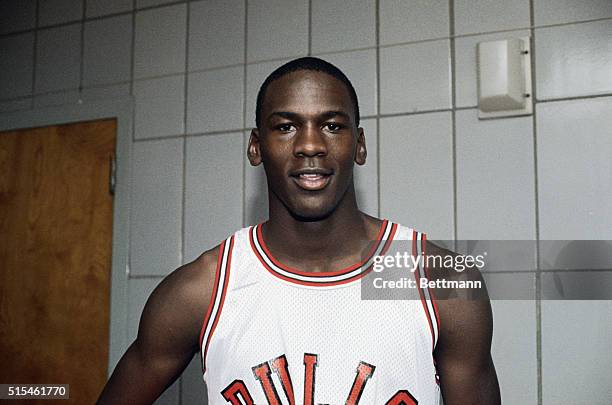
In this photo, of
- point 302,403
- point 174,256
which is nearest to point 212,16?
point 174,256

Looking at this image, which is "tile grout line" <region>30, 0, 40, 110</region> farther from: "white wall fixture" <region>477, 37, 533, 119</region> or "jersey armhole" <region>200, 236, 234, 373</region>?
"white wall fixture" <region>477, 37, 533, 119</region>

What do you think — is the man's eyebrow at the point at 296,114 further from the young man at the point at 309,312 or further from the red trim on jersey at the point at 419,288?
the red trim on jersey at the point at 419,288

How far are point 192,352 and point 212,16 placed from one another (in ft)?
2.99

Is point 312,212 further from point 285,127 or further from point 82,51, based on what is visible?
point 82,51

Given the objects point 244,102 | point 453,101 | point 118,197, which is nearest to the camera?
point 453,101

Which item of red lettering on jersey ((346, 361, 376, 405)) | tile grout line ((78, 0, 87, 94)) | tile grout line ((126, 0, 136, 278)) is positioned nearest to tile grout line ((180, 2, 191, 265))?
tile grout line ((126, 0, 136, 278))

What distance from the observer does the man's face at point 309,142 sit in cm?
126

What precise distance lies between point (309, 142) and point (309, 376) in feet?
1.25

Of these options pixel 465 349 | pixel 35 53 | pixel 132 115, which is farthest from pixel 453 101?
pixel 35 53

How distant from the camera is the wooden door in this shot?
1979 mm

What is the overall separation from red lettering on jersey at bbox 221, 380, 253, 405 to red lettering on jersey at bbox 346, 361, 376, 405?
0.17m

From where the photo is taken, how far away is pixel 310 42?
5.87 ft

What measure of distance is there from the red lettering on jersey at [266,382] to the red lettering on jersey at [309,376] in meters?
0.05

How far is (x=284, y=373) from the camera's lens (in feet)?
4.14
